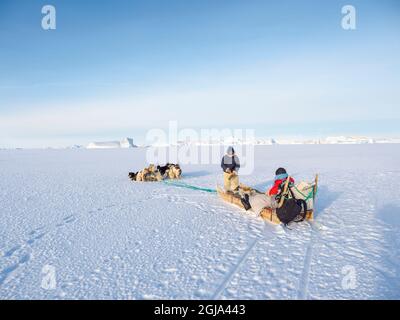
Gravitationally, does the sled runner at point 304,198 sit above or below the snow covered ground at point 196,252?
above

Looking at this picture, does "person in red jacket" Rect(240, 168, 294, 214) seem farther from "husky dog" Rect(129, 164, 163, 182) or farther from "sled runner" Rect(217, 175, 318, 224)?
"husky dog" Rect(129, 164, 163, 182)

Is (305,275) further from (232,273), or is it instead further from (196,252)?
(196,252)

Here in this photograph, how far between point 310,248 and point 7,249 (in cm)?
572

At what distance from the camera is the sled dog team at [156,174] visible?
1379 cm

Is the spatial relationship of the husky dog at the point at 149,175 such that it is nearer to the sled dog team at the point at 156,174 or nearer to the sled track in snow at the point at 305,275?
the sled dog team at the point at 156,174

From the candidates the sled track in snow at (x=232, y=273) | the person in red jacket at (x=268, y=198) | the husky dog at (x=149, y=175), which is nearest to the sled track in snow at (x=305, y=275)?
the sled track in snow at (x=232, y=273)

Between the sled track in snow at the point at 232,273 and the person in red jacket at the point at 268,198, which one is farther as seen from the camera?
the person in red jacket at the point at 268,198

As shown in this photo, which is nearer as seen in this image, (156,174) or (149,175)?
(149,175)

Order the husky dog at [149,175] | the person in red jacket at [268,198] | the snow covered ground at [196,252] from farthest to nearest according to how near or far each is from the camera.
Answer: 1. the husky dog at [149,175]
2. the person in red jacket at [268,198]
3. the snow covered ground at [196,252]

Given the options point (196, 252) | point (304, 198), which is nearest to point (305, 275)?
point (196, 252)

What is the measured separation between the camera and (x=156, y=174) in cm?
1391

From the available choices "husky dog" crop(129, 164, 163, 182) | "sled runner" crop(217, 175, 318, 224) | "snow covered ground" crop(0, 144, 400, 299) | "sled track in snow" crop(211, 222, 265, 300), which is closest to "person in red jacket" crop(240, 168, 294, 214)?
"sled runner" crop(217, 175, 318, 224)

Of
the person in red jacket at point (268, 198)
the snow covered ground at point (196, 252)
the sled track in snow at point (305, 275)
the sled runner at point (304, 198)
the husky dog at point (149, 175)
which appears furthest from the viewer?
the husky dog at point (149, 175)
